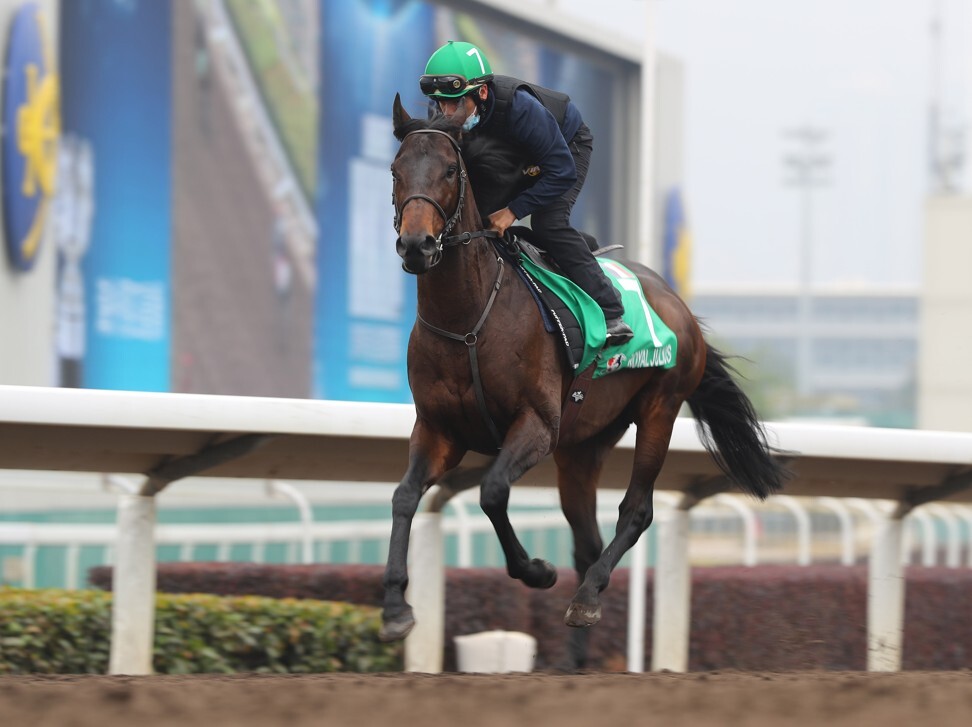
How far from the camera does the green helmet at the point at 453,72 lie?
4520 millimetres

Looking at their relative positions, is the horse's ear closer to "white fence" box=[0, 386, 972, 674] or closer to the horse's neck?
the horse's neck

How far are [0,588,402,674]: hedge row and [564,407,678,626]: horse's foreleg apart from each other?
4.33ft

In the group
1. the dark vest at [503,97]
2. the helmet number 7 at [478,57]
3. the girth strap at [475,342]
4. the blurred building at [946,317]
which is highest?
the blurred building at [946,317]

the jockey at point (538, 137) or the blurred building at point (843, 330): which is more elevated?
the blurred building at point (843, 330)

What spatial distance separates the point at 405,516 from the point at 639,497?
1.23 metres

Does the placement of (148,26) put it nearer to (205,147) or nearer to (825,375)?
(205,147)

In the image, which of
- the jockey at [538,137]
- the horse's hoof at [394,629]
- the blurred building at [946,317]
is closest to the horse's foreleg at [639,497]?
the jockey at [538,137]

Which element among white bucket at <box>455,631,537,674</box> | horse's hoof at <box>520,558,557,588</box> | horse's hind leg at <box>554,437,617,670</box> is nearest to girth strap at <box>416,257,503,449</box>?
horse's hoof at <box>520,558,557,588</box>

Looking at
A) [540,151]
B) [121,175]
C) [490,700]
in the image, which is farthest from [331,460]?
[121,175]

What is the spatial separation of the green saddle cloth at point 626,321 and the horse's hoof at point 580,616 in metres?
0.73

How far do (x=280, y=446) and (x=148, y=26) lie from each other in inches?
343

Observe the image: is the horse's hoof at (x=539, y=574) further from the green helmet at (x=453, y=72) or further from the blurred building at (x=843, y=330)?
the blurred building at (x=843, y=330)

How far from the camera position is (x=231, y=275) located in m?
15.1

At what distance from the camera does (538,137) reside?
479 cm
